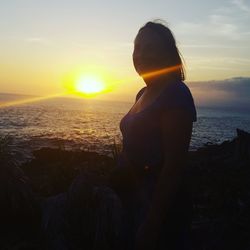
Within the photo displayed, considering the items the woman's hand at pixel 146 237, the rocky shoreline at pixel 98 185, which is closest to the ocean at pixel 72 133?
the rocky shoreline at pixel 98 185

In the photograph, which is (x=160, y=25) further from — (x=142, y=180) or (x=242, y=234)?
(x=242, y=234)

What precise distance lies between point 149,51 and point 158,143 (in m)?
0.71

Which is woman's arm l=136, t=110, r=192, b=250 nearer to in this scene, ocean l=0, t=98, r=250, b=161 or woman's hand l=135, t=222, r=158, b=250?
woman's hand l=135, t=222, r=158, b=250

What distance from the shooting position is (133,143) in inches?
131

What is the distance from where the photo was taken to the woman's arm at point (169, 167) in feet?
9.95

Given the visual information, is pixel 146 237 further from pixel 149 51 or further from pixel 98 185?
pixel 98 185

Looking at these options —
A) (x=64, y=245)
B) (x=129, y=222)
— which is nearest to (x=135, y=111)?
(x=129, y=222)

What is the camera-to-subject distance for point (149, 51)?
338 centimetres

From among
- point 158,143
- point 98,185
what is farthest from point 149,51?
point 98,185

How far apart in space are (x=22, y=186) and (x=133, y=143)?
15.6ft

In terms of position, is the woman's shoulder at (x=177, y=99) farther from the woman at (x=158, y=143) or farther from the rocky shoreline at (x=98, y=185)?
the rocky shoreline at (x=98, y=185)

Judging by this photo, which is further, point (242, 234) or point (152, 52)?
point (242, 234)

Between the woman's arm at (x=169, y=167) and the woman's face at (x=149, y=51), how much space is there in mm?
485

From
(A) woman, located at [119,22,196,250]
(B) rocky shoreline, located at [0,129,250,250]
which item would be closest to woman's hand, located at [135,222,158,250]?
(A) woman, located at [119,22,196,250]
